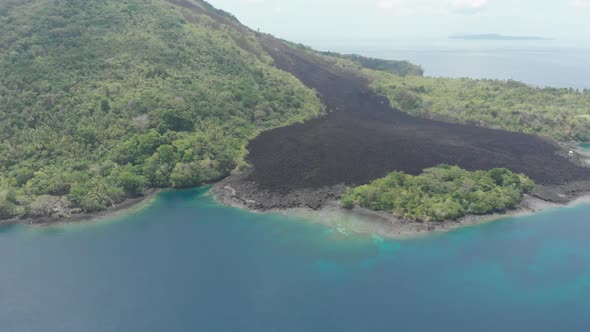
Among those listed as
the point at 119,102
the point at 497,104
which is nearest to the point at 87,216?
the point at 119,102

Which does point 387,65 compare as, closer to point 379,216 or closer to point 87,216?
point 379,216

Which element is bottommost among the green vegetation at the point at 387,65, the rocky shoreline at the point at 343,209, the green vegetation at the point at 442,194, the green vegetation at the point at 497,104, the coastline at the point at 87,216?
the coastline at the point at 87,216

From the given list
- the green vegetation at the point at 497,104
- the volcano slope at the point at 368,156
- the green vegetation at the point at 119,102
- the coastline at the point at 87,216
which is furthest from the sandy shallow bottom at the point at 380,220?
the green vegetation at the point at 497,104

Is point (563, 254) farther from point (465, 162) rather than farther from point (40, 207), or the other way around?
point (40, 207)

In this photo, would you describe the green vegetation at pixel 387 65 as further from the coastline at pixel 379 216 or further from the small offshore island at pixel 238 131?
the coastline at pixel 379 216

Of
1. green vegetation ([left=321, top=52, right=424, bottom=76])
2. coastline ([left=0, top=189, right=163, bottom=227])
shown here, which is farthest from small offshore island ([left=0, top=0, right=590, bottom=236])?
green vegetation ([left=321, top=52, right=424, bottom=76])

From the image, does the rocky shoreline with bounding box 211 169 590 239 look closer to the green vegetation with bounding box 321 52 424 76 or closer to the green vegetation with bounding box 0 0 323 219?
the green vegetation with bounding box 0 0 323 219

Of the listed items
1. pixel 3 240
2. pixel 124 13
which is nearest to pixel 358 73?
pixel 124 13
